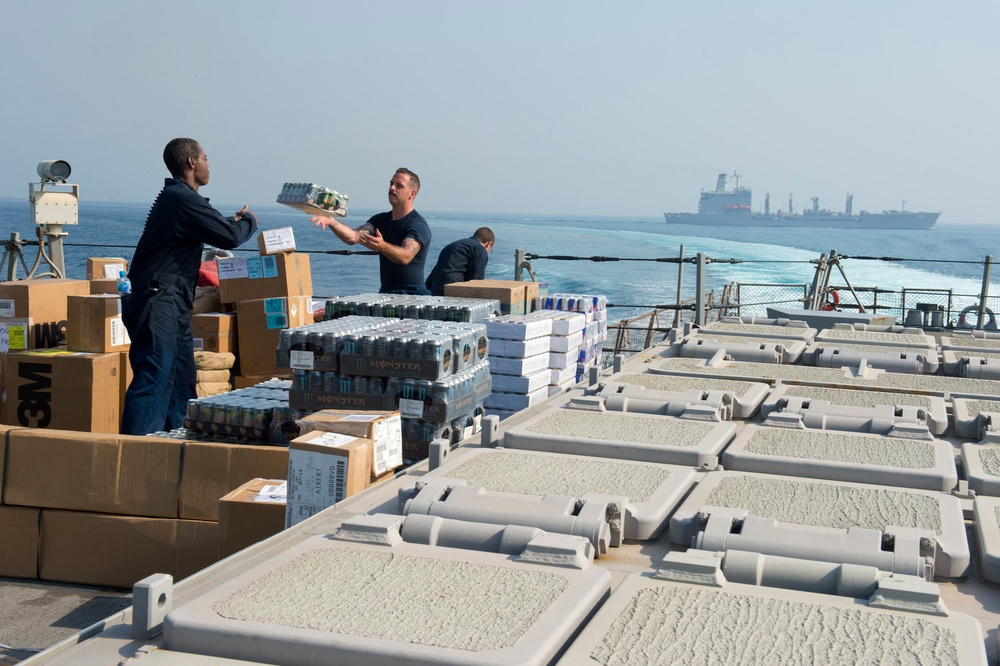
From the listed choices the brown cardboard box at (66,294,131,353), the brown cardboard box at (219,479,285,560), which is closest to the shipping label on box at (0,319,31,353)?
the brown cardboard box at (66,294,131,353)

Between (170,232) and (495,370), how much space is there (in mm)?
2109

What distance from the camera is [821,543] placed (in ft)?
6.64

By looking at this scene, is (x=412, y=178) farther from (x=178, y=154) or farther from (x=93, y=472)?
(x=93, y=472)

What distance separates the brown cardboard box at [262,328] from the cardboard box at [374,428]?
7.91 feet

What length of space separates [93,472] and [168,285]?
3.63 feet

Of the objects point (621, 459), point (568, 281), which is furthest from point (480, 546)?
point (568, 281)

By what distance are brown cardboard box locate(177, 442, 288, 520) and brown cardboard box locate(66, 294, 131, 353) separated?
147 centimetres

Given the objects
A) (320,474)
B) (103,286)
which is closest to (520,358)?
(320,474)

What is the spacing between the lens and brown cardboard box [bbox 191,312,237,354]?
6.09 meters

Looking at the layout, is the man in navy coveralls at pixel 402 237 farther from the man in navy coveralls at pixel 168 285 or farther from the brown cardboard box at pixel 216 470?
the brown cardboard box at pixel 216 470

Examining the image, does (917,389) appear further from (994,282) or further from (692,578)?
(994,282)

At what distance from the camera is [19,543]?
4.45 m

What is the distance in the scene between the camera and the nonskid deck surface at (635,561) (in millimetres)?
1590

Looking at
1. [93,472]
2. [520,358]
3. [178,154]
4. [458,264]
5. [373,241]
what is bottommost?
[93,472]
